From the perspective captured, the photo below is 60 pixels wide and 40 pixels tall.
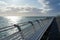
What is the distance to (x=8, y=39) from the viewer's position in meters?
4.61

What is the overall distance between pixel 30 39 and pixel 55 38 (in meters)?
20.1

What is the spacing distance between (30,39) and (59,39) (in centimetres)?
1909

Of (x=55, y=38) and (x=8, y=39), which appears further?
(x=55, y=38)

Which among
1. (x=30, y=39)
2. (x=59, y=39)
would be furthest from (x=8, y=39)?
(x=59, y=39)

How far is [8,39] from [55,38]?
2086 centimetres

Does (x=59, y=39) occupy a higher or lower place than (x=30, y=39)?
lower

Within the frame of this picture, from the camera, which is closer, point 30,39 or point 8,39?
point 8,39

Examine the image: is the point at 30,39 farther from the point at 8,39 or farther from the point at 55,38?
the point at 55,38

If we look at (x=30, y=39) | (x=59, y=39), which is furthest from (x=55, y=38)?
(x=30, y=39)

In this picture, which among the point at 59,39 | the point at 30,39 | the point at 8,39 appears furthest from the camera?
the point at 59,39

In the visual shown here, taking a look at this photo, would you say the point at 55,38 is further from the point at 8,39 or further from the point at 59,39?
the point at 8,39

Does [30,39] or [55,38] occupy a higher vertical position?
[30,39]

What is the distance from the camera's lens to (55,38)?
24.7 metres

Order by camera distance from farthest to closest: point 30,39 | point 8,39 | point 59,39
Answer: point 59,39 → point 30,39 → point 8,39
